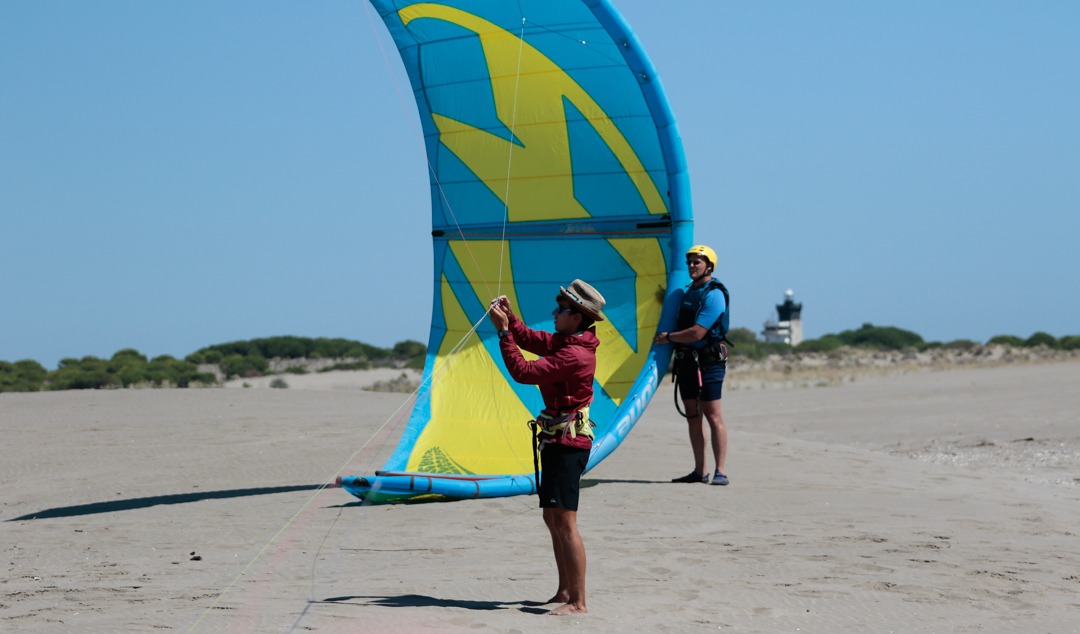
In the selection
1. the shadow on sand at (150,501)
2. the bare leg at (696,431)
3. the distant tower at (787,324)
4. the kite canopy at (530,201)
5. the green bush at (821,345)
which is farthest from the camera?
the distant tower at (787,324)

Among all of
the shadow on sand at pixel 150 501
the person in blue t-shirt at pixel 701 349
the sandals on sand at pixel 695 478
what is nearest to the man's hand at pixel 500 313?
the person in blue t-shirt at pixel 701 349

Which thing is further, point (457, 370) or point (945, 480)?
point (945, 480)

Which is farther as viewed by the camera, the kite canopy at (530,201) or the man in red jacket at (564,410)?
the kite canopy at (530,201)

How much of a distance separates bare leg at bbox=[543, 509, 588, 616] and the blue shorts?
12.1 feet

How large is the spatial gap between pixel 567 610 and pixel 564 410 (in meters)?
0.86

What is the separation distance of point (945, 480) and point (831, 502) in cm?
203

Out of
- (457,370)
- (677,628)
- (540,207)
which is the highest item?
(540,207)

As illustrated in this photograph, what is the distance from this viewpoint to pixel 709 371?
9.05 m

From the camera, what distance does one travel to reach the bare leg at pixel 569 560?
17.8 feet

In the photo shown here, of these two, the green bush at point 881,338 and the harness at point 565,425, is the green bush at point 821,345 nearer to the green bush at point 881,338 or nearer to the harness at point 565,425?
the green bush at point 881,338

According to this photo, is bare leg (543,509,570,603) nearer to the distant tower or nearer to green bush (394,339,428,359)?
green bush (394,339,428,359)

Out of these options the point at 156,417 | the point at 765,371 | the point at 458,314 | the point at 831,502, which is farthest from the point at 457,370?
the point at 765,371

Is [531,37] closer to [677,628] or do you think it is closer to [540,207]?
[540,207]

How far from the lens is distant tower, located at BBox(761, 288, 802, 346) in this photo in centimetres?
6294
